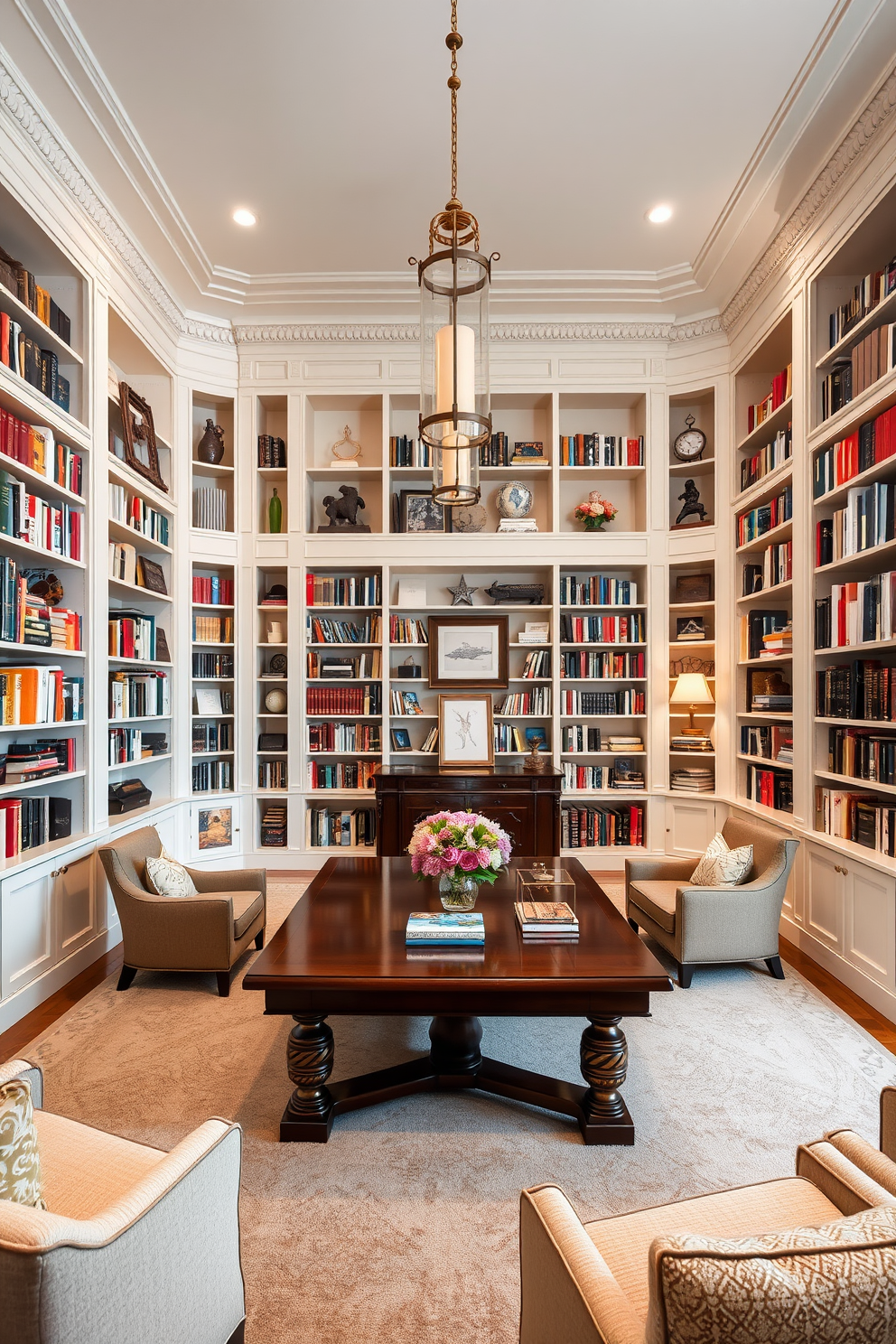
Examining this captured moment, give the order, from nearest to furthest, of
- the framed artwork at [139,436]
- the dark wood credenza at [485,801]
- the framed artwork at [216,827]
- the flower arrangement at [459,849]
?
the flower arrangement at [459,849] < the framed artwork at [139,436] < the dark wood credenza at [485,801] < the framed artwork at [216,827]

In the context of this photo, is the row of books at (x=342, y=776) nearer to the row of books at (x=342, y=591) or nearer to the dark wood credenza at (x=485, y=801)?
the dark wood credenza at (x=485, y=801)

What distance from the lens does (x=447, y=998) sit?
222 centimetres

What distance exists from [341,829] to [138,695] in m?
1.74

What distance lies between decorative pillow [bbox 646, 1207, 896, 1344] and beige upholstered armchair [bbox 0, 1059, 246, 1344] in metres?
0.79

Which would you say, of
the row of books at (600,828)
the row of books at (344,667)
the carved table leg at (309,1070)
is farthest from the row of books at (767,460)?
the carved table leg at (309,1070)

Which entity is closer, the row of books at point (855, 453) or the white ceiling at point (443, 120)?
the white ceiling at point (443, 120)

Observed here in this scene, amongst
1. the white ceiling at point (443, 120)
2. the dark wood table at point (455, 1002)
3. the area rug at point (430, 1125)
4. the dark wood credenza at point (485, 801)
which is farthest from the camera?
the dark wood credenza at point (485, 801)

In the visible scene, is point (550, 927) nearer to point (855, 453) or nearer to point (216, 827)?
point (855, 453)

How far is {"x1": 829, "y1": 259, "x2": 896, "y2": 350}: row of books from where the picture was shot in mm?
3160

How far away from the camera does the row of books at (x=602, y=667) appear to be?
531cm

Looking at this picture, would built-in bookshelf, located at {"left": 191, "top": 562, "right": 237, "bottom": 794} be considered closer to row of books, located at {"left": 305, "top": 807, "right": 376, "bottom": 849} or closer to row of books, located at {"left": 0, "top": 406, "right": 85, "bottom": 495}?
row of books, located at {"left": 305, "top": 807, "right": 376, "bottom": 849}

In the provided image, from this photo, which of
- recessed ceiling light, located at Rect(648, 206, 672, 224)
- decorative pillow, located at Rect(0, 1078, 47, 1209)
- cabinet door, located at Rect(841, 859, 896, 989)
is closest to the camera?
decorative pillow, located at Rect(0, 1078, 47, 1209)

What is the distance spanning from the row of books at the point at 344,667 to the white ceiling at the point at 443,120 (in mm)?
2559

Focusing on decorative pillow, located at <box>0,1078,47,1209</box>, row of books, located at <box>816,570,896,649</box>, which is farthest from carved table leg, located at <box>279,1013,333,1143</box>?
row of books, located at <box>816,570,896,649</box>
